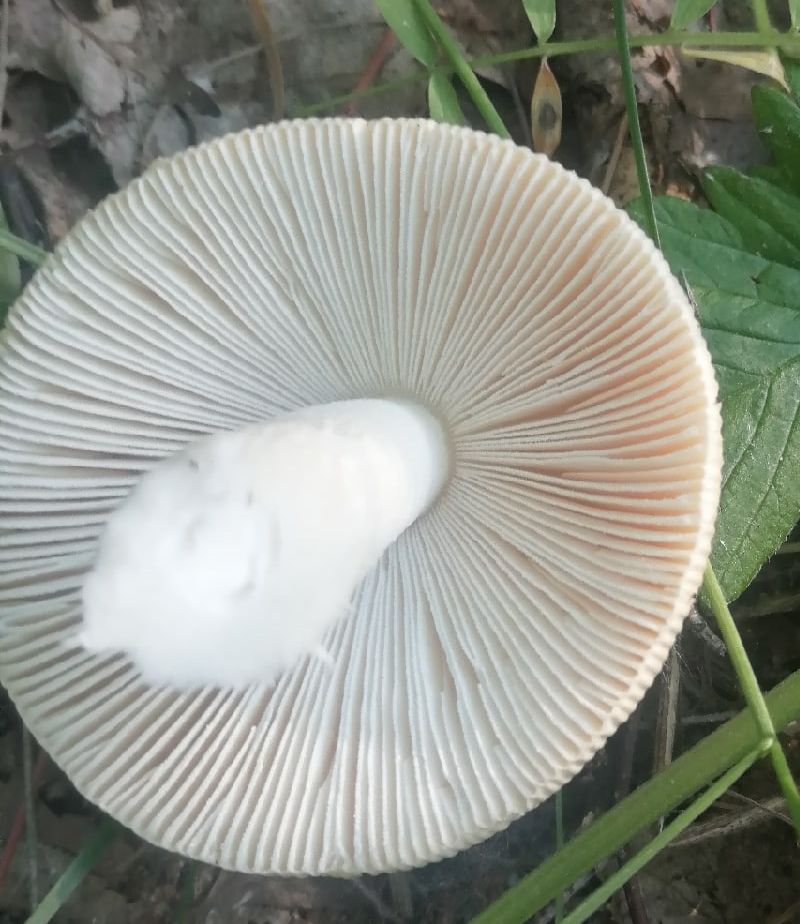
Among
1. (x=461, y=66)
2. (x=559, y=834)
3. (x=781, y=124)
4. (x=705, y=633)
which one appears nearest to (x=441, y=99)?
(x=461, y=66)

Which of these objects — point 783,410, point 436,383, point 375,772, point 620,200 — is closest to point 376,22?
point 620,200

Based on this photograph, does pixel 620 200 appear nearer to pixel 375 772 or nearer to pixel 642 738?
pixel 642 738

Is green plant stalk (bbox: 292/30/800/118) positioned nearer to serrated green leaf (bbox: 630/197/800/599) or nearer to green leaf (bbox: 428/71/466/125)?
green leaf (bbox: 428/71/466/125)

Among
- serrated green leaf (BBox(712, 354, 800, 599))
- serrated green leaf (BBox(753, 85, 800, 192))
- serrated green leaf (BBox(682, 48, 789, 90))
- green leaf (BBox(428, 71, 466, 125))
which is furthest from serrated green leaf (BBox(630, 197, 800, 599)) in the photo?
green leaf (BBox(428, 71, 466, 125))

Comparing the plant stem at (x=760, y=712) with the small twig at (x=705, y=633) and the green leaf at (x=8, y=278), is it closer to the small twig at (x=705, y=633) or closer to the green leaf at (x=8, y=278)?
the small twig at (x=705, y=633)

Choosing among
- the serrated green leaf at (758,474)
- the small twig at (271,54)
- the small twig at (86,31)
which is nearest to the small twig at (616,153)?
the serrated green leaf at (758,474)

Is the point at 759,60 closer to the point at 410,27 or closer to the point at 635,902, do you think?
the point at 410,27
